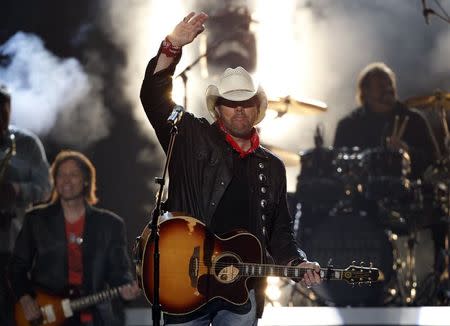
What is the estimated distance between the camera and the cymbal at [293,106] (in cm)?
837

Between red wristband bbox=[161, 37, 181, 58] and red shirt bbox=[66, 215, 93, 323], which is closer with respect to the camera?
red wristband bbox=[161, 37, 181, 58]

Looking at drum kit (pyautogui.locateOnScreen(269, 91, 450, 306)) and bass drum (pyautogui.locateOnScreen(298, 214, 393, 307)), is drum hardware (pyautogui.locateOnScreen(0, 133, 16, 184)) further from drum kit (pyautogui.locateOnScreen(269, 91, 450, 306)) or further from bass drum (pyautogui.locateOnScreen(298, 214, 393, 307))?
bass drum (pyautogui.locateOnScreen(298, 214, 393, 307))

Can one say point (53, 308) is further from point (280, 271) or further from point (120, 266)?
point (280, 271)

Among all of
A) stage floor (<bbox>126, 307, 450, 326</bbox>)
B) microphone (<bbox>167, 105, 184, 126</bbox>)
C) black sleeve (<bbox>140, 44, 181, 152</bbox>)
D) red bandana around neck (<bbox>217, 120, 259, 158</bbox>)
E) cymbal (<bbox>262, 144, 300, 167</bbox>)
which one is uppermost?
cymbal (<bbox>262, 144, 300, 167</bbox>)

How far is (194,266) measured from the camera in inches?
183

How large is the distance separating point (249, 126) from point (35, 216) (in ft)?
11.9

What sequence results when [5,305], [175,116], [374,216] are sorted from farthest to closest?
[374,216]
[5,305]
[175,116]

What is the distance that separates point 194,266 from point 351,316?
2945 mm

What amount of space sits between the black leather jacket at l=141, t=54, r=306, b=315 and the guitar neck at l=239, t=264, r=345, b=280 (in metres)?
0.10

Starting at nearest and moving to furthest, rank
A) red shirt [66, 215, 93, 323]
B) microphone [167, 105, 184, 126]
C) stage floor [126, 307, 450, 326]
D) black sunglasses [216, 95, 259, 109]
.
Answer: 1. microphone [167, 105, 184, 126]
2. black sunglasses [216, 95, 259, 109]
3. stage floor [126, 307, 450, 326]
4. red shirt [66, 215, 93, 323]

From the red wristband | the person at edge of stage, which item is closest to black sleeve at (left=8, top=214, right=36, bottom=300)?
the person at edge of stage

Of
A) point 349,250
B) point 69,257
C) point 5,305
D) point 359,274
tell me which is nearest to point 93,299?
point 69,257

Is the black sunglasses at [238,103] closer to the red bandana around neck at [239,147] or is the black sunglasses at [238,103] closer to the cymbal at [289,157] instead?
the red bandana around neck at [239,147]

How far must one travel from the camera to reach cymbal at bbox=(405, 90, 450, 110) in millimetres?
8453
